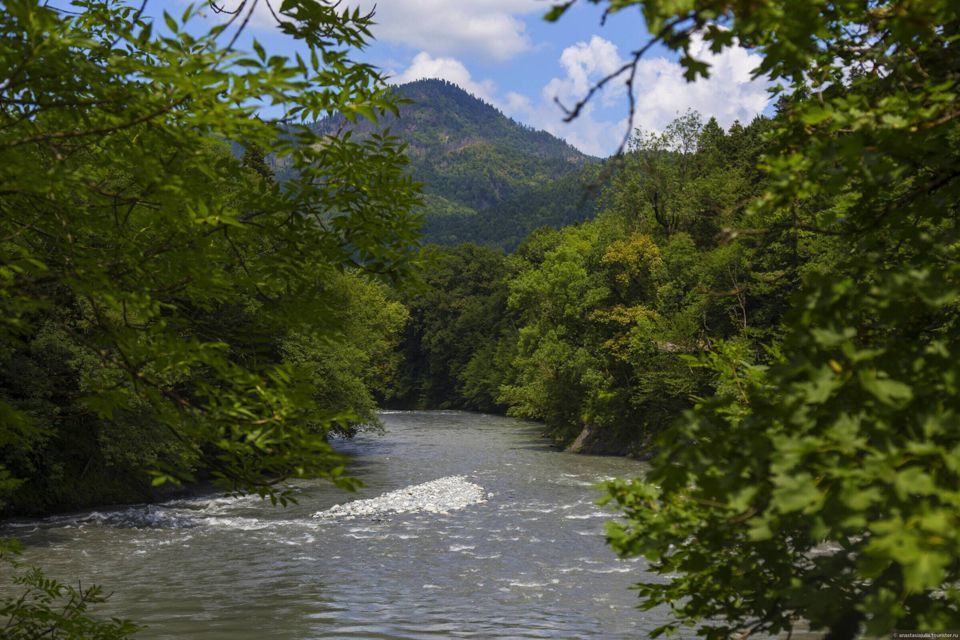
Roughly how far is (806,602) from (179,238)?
3.17m

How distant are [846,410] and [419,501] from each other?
22.5 meters

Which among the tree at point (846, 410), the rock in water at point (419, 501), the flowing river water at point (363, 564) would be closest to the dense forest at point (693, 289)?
the tree at point (846, 410)

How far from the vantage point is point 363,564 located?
17.4 m

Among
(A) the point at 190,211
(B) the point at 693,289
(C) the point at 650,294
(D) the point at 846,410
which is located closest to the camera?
(D) the point at 846,410

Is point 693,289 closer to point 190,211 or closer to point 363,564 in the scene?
point 190,211

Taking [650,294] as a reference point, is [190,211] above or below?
below

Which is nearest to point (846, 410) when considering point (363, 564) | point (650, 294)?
point (363, 564)

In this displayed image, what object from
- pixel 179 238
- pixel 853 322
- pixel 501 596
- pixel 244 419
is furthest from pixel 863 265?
pixel 501 596

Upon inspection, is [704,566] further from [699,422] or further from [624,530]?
[699,422]

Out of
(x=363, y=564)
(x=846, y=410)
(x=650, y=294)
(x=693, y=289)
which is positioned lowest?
(x=363, y=564)

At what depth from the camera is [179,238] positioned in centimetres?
438

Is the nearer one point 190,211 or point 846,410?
point 846,410

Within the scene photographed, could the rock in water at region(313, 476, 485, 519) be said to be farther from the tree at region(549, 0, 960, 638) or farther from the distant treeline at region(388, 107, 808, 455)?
the tree at region(549, 0, 960, 638)

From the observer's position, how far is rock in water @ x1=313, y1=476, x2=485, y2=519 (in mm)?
23094
